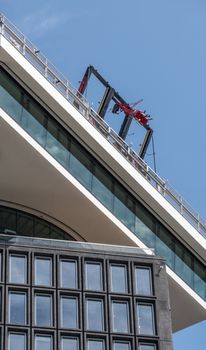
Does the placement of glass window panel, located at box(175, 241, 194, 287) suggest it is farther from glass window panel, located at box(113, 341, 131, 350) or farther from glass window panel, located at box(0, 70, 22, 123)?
glass window panel, located at box(0, 70, 22, 123)

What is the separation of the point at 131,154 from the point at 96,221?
414 centimetres

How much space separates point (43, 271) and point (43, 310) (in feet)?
7.64

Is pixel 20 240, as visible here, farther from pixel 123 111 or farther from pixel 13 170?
pixel 123 111

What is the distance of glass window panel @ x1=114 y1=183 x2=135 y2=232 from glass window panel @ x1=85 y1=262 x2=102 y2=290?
464 cm

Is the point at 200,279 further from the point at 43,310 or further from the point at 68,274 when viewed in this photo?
the point at 43,310

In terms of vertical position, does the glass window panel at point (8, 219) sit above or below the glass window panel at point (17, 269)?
above

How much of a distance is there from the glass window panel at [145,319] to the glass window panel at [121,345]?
3.58 feet

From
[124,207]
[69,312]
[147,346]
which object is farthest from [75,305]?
[124,207]

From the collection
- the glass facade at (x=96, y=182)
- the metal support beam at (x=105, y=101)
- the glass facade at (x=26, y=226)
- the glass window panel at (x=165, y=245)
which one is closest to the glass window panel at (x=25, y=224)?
the glass facade at (x=26, y=226)

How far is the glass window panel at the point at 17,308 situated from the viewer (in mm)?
75688

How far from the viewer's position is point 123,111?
98.1m

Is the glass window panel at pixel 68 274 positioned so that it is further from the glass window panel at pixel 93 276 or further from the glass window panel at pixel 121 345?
the glass window panel at pixel 121 345

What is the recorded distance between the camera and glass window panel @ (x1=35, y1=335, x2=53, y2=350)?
7519 cm

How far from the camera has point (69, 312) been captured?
254 feet
